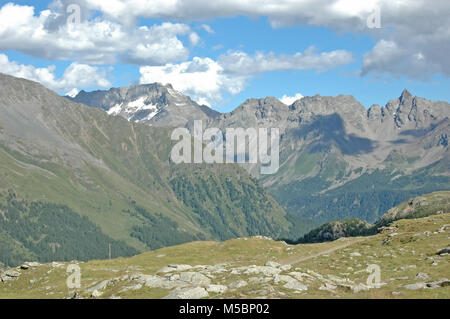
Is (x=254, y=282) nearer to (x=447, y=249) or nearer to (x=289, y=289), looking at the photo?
(x=289, y=289)

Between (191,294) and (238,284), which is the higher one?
(238,284)

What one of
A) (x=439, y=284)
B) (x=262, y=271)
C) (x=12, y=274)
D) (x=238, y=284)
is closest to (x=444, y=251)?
(x=439, y=284)

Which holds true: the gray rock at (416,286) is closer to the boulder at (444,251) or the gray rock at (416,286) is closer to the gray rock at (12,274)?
the boulder at (444,251)

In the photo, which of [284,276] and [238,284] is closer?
[238,284]

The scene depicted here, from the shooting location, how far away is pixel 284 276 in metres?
53.8

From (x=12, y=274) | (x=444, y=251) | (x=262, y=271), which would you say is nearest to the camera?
(x=262, y=271)

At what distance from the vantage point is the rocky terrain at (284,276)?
161 ft

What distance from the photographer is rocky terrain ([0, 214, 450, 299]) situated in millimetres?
49062

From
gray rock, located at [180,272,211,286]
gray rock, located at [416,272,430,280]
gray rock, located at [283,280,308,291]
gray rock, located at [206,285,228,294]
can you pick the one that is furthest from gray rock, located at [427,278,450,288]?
gray rock, located at [180,272,211,286]

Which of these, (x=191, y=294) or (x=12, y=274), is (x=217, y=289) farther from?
(x=12, y=274)

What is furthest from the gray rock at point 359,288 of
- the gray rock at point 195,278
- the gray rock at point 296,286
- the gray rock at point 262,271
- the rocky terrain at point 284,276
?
the gray rock at point 195,278

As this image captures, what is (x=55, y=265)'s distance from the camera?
4230 inches
